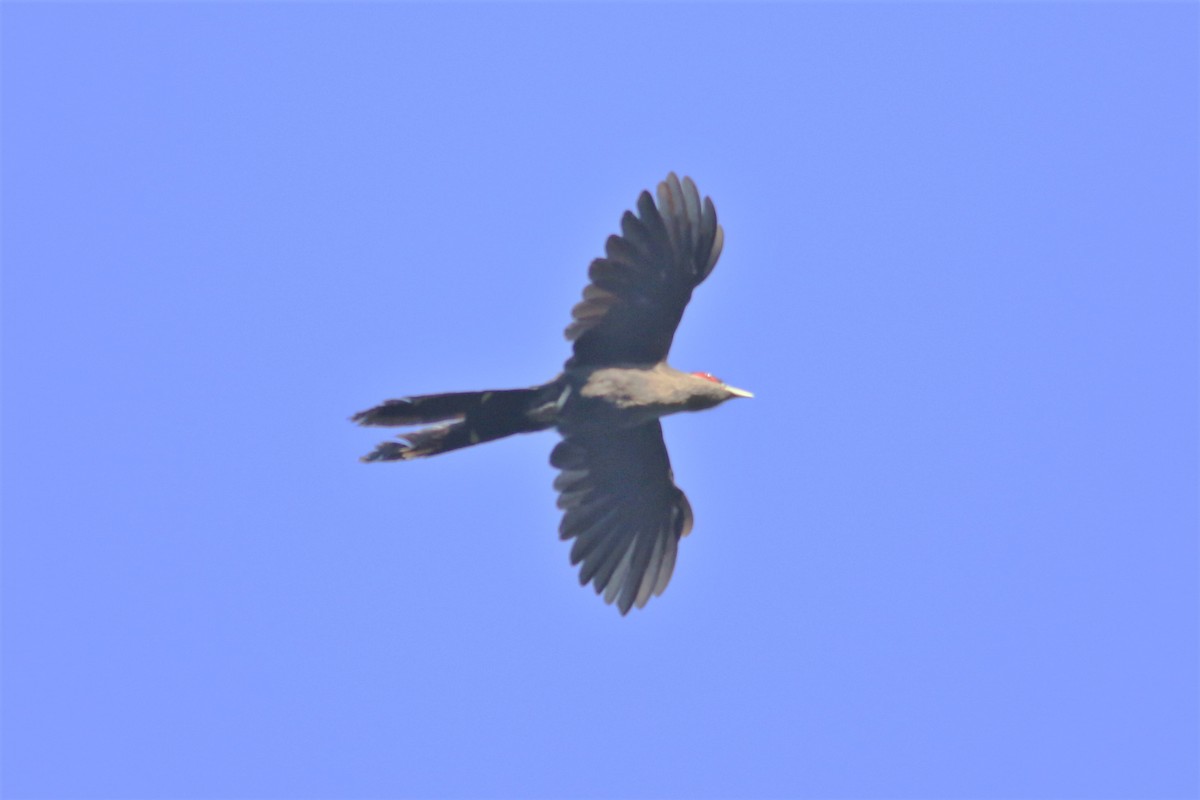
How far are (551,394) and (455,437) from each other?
30.9 inches

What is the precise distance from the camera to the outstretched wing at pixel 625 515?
13727mm

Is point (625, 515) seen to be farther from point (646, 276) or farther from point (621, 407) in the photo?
point (646, 276)

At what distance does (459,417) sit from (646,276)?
174 cm

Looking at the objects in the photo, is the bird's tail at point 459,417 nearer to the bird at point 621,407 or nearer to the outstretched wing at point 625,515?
the bird at point 621,407

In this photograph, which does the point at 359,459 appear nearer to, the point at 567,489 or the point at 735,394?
the point at 567,489

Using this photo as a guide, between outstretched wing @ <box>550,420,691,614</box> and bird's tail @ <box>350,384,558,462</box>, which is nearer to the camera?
bird's tail @ <box>350,384,558,462</box>

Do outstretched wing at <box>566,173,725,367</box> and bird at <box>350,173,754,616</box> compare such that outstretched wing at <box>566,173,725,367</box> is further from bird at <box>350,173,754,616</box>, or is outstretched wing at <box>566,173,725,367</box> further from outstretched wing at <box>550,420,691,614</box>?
outstretched wing at <box>550,420,691,614</box>

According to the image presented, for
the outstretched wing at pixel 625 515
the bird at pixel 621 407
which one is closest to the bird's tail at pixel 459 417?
the bird at pixel 621 407

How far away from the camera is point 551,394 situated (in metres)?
13.1

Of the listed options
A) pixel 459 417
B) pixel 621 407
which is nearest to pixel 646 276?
pixel 621 407

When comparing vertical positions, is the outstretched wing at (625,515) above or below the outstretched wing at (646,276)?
below

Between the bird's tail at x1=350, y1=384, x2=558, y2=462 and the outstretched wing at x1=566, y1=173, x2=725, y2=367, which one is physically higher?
the outstretched wing at x1=566, y1=173, x2=725, y2=367

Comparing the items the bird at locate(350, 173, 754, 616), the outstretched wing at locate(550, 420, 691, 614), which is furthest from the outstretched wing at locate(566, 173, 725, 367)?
the outstretched wing at locate(550, 420, 691, 614)

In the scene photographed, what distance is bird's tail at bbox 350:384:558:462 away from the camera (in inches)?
504
